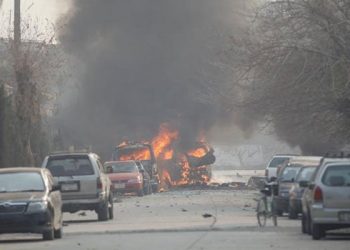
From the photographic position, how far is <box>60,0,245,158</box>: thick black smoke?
6400cm

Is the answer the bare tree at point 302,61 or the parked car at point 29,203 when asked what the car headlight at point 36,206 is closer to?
the parked car at point 29,203

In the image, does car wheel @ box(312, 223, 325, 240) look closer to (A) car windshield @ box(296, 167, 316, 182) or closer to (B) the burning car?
(A) car windshield @ box(296, 167, 316, 182)

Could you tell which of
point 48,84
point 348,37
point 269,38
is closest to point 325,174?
point 348,37

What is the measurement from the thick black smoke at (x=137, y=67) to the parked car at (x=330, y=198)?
42036mm

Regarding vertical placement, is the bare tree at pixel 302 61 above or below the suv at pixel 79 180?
above

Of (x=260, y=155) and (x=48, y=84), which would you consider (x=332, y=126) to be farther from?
(x=260, y=155)

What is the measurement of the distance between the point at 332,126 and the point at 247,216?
7830 mm

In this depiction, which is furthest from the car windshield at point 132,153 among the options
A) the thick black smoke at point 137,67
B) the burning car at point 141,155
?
the thick black smoke at point 137,67

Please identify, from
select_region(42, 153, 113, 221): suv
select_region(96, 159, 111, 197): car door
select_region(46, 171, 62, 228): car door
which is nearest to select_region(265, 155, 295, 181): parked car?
select_region(96, 159, 111, 197): car door

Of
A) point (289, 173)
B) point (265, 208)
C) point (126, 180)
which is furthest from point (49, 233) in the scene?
point (126, 180)

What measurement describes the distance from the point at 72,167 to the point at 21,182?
642 cm

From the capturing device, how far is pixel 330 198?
20875mm

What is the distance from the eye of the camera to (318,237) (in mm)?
21250

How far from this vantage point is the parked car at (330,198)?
20734mm
